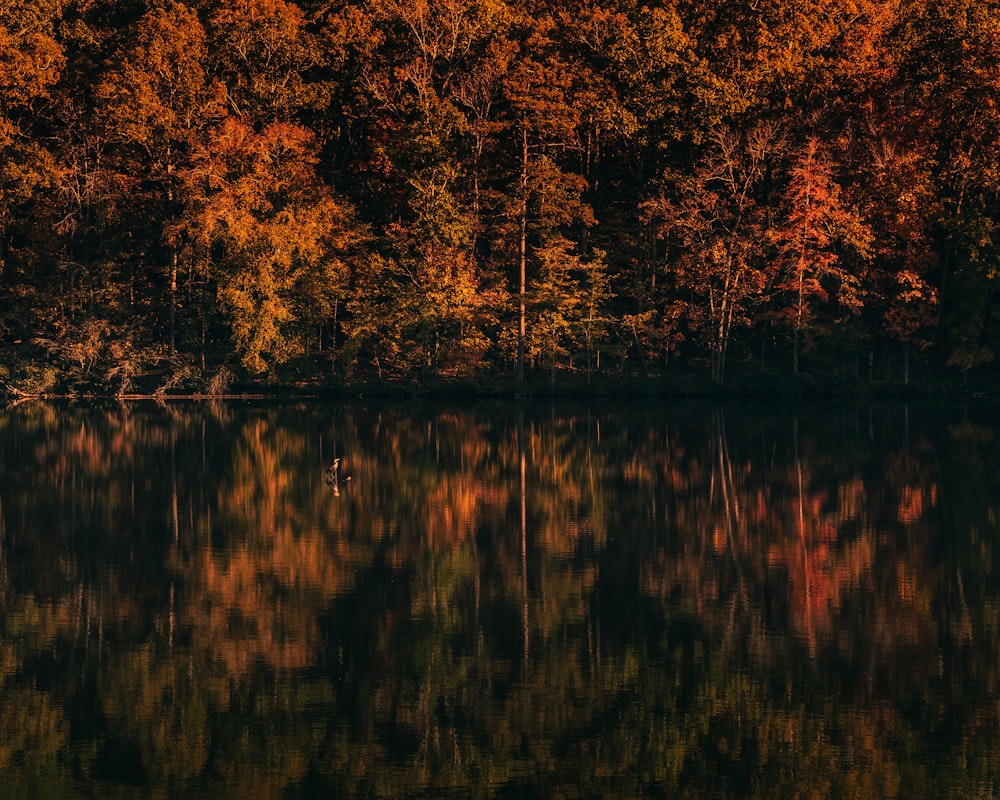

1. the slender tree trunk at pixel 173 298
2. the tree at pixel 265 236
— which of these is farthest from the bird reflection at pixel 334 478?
the slender tree trunk at pixel 173 298

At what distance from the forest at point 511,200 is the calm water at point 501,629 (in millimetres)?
29406

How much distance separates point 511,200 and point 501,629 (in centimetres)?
4983

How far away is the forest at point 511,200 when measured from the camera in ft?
223

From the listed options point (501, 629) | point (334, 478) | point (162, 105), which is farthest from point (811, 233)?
point (501, 629)

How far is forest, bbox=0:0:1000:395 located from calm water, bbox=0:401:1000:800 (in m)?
29.4

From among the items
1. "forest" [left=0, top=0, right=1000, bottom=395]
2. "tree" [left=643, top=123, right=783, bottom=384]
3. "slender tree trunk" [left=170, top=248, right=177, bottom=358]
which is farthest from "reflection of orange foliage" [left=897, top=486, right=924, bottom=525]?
"slender tree trunk" [left=170, top=248, right=177, bottom=358]

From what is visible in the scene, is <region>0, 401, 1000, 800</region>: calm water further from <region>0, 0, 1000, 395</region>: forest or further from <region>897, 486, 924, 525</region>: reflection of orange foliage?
<region>0, 0, 1000, 395</region>: forest

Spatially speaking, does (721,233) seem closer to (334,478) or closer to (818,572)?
(334,478)

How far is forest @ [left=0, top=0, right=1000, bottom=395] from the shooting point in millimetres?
68000

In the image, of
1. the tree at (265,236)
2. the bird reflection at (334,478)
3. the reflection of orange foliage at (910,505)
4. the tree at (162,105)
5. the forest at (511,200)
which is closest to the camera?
the reflection of orange foliage at (910,505)

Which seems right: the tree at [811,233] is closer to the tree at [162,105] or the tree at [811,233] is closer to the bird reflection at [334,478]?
the tree at [162,105]

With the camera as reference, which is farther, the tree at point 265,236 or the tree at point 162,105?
the tree at point 162,105

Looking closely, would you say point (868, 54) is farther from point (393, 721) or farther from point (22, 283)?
point (393, 721)

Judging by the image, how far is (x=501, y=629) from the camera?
66.2ft
